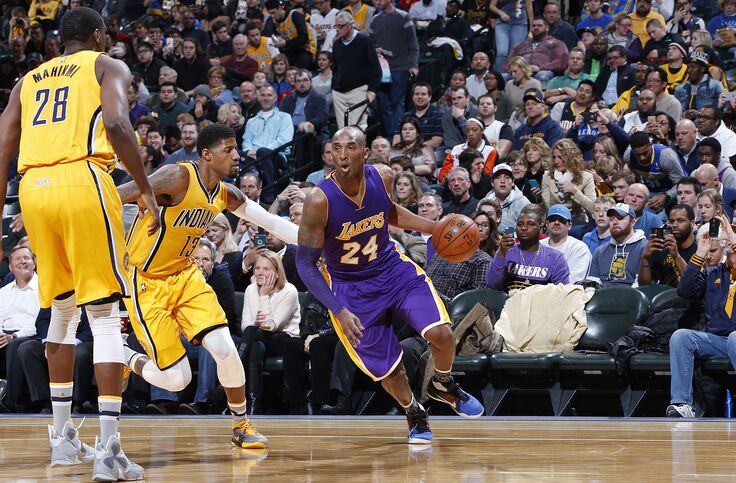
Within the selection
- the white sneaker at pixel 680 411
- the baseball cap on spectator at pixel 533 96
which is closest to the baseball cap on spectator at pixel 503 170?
the baseball cap on spectator at pixel 533 96

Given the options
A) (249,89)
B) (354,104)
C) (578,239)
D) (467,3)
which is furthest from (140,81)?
(578,239)

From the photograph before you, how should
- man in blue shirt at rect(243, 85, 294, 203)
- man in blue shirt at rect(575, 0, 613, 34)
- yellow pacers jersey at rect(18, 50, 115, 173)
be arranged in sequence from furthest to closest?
man in blue shirt at rect(575, 0, 613, 34)
man in blue shirt at rect(243, 85, 294, 203)
yellow pacers jersey at rect(18, 50, 115, 173)

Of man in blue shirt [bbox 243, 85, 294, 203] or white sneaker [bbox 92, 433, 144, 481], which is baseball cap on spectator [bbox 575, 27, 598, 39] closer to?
man in blue shirt [bbox 243, 85, 294, 203]

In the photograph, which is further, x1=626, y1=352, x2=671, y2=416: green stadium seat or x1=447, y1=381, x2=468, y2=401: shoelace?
x1=626, y1=352, x2=671, y2=416: green stadium seat

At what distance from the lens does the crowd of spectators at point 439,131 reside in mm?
9141

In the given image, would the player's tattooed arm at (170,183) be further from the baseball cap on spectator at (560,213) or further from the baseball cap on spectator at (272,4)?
the baseball cap on spectator at (272,4)

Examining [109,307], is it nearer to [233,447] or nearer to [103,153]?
[103,153]

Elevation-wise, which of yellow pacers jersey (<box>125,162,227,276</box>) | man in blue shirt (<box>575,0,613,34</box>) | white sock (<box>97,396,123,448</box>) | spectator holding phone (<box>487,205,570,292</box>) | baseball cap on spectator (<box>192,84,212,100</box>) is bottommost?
white sock (<box>97,396,123,448</box>)

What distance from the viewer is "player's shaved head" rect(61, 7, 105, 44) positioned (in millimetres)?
5047

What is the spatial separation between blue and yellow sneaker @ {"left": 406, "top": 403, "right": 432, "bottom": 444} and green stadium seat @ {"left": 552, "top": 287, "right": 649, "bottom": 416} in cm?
225

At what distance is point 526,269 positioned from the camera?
8992 millimetres

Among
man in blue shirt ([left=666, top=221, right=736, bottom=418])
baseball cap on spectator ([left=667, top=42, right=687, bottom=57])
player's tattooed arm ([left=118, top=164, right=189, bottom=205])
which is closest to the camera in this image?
player's tattooed arm ([left=118, top=164, right=189, bottom=205])

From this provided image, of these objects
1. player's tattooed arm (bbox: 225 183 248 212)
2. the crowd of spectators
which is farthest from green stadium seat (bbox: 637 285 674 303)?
player's tattooed arm (bbox: 225 183 248 212)

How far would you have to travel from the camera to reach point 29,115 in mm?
5000
